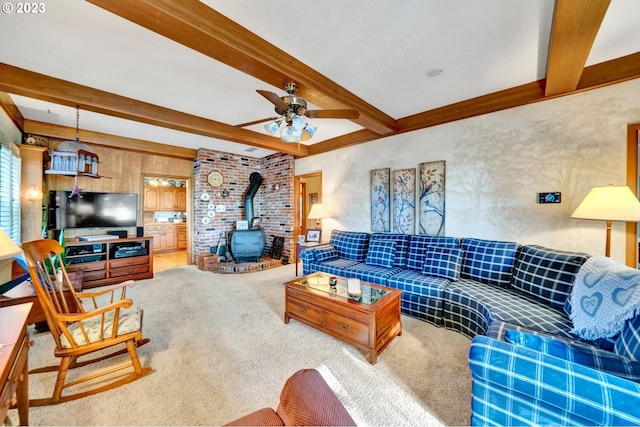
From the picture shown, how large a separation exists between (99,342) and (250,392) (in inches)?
44.7

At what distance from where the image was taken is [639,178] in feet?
7.43

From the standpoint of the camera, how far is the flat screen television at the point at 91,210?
161 inches

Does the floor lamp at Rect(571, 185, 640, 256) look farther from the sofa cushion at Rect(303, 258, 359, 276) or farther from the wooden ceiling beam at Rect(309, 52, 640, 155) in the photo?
the sofa cushion at Rect(303, 258, 359, 276)

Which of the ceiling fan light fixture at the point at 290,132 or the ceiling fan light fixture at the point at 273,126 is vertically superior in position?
the ceiling fan light fixture at the point at 273,126

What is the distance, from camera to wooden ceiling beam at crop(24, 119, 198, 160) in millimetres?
3688

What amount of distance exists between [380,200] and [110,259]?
15.8 feet

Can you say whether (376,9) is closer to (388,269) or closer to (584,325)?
(584,325)

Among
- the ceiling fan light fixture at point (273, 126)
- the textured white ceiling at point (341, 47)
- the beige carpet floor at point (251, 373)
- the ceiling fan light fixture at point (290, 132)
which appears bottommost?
the beige carpet floor at point (251, 373)

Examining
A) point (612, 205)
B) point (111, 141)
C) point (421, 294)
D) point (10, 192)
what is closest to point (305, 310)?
point (421, 294)

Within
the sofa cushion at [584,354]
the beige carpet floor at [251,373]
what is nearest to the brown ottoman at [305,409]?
the beige carpet floor at [251,373]

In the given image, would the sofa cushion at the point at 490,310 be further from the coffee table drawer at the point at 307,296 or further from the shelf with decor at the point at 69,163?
the shelf with decor at the point at 69,163

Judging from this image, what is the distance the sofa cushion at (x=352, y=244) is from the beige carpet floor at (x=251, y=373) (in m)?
1.34

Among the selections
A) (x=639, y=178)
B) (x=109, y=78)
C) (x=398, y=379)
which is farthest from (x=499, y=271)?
(x=109, y=78)

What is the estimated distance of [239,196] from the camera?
5.93 meters
